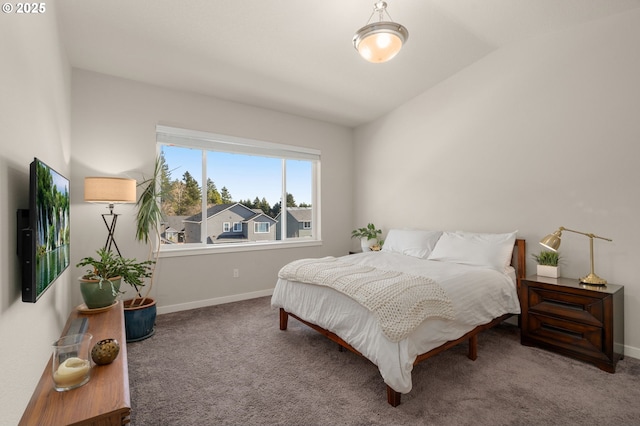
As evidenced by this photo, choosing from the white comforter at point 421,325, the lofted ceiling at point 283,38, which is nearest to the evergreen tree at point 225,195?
the lofted ceiling at point 283,38

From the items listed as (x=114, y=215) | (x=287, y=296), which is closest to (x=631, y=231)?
(x=287, y=296)

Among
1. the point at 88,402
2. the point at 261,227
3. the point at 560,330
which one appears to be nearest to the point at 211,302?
the point at 261,227

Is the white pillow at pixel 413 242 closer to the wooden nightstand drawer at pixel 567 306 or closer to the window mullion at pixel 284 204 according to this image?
the wooden nightstand drawer at pixel 567 306

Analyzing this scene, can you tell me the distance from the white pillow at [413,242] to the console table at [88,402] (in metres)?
3.11

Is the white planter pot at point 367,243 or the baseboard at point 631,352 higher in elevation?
the white planter pot at point 367,243

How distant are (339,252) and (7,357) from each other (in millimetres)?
4367

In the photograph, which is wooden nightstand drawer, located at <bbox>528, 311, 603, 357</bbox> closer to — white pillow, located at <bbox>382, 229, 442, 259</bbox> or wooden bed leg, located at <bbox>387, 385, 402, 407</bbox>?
white pillow, located at <bbox>382, 229, 442, 259</bbox>

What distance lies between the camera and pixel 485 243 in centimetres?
320

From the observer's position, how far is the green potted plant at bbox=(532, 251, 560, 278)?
287 centimetres

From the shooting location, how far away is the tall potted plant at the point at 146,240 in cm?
281

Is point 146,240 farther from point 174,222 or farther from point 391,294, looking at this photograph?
point 391,294

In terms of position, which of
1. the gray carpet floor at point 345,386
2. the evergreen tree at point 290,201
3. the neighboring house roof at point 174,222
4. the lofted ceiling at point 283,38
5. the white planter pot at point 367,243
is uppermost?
the lofted ceiling at point 283,38

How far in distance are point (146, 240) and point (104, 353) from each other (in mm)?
2076

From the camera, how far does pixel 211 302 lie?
12.7ft
